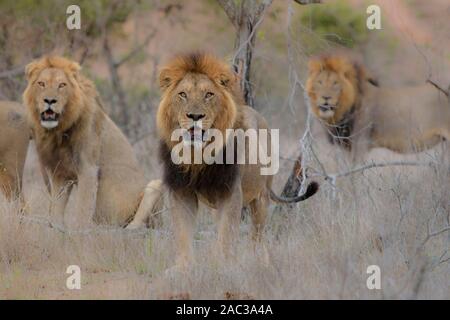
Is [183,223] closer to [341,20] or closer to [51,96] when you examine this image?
[51,96]

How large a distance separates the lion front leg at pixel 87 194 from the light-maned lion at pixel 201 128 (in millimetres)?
1443

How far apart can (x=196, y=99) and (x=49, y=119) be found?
2.05 meters

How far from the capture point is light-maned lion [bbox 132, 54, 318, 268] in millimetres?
5777

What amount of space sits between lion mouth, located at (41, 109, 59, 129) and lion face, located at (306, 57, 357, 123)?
12.1 ft

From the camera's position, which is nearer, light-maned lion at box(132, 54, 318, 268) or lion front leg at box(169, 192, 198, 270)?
light-maned lion at box(132, 54, 318, 268)

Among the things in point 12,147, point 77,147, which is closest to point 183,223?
point 77,147

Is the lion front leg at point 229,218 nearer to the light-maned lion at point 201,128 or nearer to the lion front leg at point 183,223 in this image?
the light-maned lion at point 201,128

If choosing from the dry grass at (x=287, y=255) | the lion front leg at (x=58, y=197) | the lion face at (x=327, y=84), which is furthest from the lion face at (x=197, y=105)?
the lion face at (x=327, y=84)

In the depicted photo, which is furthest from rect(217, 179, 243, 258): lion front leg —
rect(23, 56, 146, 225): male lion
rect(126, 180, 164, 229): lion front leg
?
rect(23, 56, 146, 225): male lion

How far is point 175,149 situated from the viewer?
5934 mm

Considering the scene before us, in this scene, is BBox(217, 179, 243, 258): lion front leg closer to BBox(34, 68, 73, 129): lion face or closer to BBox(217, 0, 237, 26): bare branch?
BBox(34, 68, 73, 129): lion face

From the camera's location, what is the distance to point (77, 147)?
754 cm

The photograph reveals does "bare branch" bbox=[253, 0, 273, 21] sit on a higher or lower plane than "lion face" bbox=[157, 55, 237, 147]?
higher

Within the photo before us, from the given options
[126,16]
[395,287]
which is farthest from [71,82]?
[126,16]
